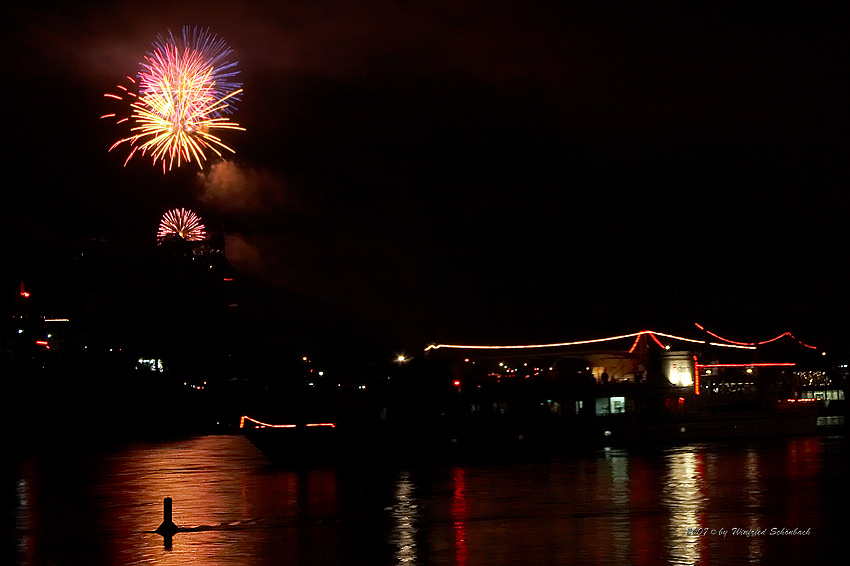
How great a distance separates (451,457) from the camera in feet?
145

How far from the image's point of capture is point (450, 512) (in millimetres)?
25312

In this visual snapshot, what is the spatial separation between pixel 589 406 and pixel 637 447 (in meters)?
3.03

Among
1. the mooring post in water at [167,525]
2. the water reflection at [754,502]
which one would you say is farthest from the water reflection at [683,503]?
the mooring post in water at [167,525]

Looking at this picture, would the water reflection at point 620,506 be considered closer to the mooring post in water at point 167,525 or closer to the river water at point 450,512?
the river water at point 450,512

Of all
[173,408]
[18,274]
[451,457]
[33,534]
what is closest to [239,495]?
[33,534]

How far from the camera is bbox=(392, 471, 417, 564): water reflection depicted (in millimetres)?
19234

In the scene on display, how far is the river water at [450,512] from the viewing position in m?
19.2

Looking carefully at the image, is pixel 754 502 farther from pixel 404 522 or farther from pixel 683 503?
pixel 404 522

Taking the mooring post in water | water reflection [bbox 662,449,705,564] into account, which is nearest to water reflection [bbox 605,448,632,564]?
water reflection [bbox 662,449,705,564]

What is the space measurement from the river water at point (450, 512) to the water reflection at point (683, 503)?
0.15ft

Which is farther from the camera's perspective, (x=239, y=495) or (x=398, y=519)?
(x=239, y=495)

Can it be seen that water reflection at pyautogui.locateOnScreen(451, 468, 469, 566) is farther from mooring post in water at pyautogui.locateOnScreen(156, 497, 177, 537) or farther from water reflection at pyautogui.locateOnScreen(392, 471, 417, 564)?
mooring post in water at pyautogui.locateOnScreen(156, 497, 177, 537)

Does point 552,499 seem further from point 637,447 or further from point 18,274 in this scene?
point 18,274

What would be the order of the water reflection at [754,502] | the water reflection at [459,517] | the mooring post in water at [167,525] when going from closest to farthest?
the water reflection at [754,502], the water reflection at [459,517], the mooring post in water at [167,525]
